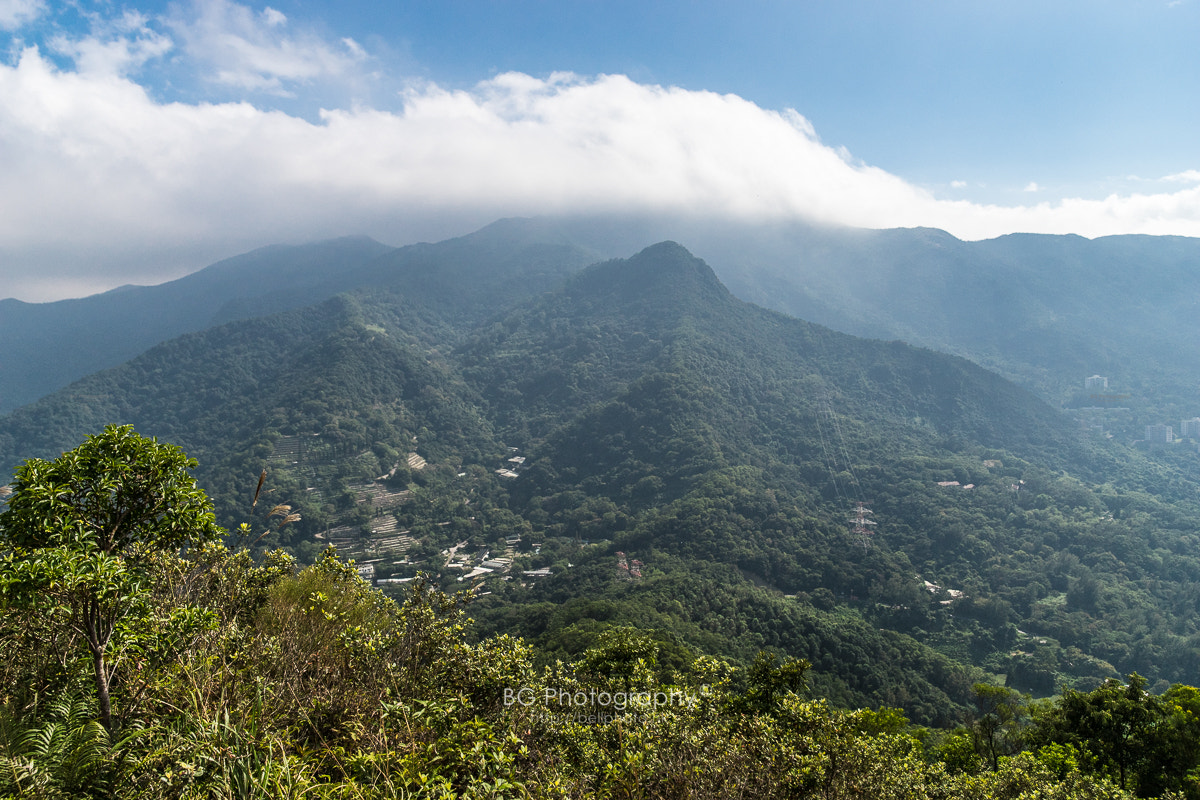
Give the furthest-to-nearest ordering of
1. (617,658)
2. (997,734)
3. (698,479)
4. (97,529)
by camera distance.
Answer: (698,479), (997,734), (617,658), (97,529)

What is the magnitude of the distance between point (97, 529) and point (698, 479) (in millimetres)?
69383

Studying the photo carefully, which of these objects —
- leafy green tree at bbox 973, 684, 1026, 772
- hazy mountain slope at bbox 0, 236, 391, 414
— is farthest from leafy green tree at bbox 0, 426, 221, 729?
hazy mountain slope at bbox 0, 236, 391, 414

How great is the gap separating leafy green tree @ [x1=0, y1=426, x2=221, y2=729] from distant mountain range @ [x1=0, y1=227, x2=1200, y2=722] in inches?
625

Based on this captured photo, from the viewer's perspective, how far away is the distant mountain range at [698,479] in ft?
147

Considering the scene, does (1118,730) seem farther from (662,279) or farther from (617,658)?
(662,279)

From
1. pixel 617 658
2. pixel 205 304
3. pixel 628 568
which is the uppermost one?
pixel 205 304

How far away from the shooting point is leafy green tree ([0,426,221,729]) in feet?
17.0

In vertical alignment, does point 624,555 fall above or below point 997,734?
below

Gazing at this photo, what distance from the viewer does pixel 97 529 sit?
6.35 m

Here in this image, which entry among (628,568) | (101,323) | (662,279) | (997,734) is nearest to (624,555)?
(628,568)

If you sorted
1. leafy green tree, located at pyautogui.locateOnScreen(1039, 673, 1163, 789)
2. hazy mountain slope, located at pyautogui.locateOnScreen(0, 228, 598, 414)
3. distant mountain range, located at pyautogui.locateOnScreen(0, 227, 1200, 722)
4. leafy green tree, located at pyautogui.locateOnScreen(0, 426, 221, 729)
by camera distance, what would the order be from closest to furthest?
leafy green tree, located at pyautogui.locateOnScreen(0, 426, 221, 729) → leafy green tree, located at pyautogui.locateOnScreen(1039, 673, 1163, 789) → distant mountain range, located at pyautogui.locateOnScreen(0, 227, 1200, 722) → hazy mountain slope, located at pyautogui.locateOnScreen(0, 228, 598, 414)

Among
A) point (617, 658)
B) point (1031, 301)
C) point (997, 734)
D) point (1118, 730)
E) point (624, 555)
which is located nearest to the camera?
point (617, 658)

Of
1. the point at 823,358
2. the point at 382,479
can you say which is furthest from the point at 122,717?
the point at 823,358

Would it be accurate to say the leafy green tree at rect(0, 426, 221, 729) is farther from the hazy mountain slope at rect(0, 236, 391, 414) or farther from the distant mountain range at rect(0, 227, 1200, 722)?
the hazy mountain slope at rect(0, 236, 391, 414)
